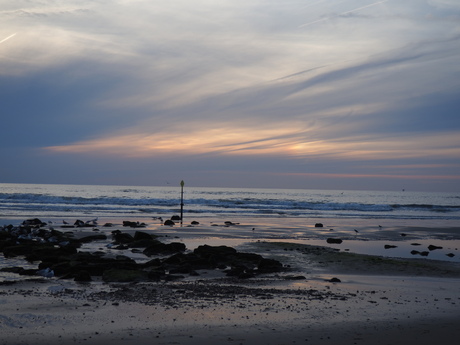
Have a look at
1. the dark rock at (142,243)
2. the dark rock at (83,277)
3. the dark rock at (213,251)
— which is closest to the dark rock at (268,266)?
the dark rock at (213,251)

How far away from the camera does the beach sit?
782 centimetres

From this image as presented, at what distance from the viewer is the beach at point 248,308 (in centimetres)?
782

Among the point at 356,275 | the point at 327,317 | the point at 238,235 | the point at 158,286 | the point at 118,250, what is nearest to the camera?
the point at 327,317

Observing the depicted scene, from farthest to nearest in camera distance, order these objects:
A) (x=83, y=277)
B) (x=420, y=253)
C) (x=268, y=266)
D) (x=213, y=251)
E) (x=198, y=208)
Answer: (x=198, y=208)
(x=420, y=253)
(x=213, y=251)
(x=268, y=266)
(x=83, y=277)

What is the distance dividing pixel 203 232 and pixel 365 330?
19973mm

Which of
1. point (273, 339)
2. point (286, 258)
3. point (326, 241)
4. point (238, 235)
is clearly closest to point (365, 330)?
point (273, 339)

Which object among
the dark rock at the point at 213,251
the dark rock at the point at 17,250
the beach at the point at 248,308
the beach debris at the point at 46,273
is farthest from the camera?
the dark rock at the point at 17,250

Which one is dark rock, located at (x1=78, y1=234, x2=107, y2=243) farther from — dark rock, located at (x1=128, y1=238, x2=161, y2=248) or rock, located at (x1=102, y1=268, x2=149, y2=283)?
rock, located at (x1=102, y1=268, x2=149, y2=283)

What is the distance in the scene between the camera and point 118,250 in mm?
19281

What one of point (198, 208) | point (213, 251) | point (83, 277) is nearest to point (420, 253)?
Result: point (213, 251)

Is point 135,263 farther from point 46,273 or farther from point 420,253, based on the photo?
point 420,253

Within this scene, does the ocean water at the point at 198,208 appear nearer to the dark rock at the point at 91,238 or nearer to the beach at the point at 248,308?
the dark rock at the point at 91,238

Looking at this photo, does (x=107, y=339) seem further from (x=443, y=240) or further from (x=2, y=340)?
(x=443, y=240)

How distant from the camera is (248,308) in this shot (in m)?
9.69
